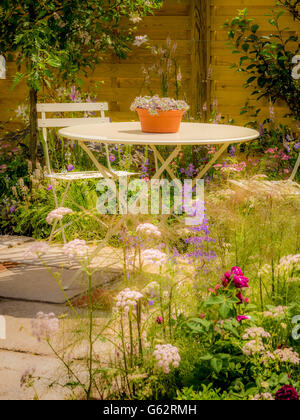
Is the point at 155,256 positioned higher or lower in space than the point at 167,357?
higher

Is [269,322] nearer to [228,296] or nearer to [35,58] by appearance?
[228,296]

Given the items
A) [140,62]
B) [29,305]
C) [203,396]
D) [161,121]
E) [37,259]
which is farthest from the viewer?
[140,62]

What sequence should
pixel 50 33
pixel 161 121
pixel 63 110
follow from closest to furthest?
pixel 161 121 → pixel 50 33 → pixel 63 110

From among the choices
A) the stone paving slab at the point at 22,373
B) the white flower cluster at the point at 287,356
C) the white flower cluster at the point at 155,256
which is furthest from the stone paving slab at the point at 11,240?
the white flower cluster at the point at 287,356

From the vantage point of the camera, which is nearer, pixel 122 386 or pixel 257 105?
pixel 122 386

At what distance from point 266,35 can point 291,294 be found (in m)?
4.39

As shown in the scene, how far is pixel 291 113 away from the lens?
6.09 metres

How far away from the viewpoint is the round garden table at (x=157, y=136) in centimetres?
313

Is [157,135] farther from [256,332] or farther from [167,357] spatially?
[167,357]

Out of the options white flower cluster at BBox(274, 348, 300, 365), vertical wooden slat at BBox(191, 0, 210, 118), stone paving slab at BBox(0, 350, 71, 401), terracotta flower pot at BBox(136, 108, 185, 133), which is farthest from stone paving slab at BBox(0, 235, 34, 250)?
white flower cluster at BBox(274, 348, 300, 365)

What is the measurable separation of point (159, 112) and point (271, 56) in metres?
2.87

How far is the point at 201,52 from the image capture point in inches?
246

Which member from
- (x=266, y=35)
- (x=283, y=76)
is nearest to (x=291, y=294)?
(x=283, y=76)

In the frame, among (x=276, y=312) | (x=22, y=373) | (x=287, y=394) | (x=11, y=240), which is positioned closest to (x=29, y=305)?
(x=22, y=373)
